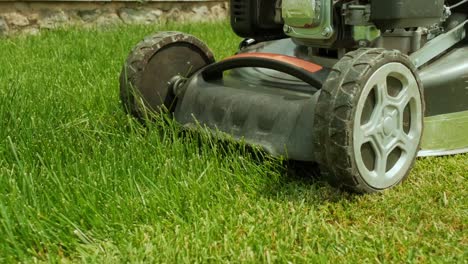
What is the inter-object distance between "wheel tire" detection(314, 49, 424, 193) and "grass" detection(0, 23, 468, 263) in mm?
69

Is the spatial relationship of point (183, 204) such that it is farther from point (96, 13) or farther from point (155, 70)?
point (96, 13)

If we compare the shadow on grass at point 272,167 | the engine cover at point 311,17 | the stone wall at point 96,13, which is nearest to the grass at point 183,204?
the shadow on grass at point 272,167

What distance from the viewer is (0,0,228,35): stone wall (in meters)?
3.72

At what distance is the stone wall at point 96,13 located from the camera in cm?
372

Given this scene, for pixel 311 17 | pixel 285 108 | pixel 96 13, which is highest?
pixel 311 17

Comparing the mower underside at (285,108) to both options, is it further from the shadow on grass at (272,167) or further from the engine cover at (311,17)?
the engine cover at (311,17)

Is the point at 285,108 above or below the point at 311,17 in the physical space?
below

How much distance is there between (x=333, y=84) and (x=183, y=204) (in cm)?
39

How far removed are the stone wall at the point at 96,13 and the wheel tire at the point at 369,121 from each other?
2.74 metres

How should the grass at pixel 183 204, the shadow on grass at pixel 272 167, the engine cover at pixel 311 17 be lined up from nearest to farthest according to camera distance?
the grass at pixel 183 204 → the shadow on grass at pixel 272 167 → the engine cover at pixel 311 17

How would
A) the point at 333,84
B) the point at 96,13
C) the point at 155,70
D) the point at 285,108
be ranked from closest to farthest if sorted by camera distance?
the point at 333,84, the point at 285,108, the point at 155,70, the point at 96,13

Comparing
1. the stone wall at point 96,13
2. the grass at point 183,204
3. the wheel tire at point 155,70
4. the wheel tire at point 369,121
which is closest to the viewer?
the grass at point 183,204

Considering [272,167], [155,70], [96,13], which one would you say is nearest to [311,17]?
[272,167]

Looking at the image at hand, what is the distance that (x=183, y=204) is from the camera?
4.54 feet
